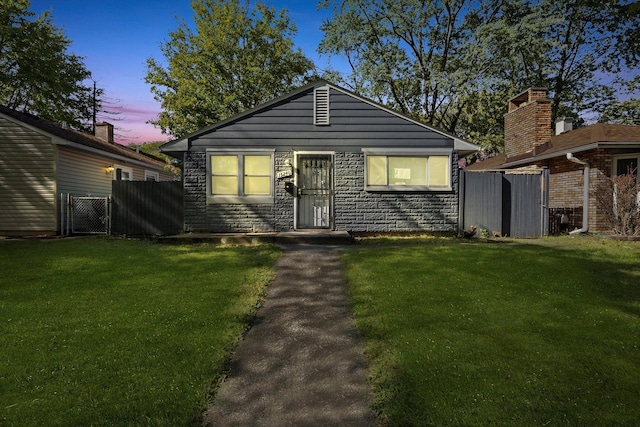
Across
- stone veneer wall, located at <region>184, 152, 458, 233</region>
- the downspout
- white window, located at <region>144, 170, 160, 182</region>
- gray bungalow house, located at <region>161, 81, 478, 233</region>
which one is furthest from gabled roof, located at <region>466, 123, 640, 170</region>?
white window, located at <region>144, 170, 160, 182</region>

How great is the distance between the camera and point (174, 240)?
10734 millimetres

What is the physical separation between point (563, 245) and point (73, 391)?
38.3 ft

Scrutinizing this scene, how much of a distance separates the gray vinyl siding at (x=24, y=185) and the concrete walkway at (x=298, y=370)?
1278 centimetres

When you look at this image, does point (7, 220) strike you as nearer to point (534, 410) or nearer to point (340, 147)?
point (340, 147)

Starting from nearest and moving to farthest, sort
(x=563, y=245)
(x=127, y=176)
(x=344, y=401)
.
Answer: (x=344, y=401) → (x=563, y=245) → (x=127, y=176)

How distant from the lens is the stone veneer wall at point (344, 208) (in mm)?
11961

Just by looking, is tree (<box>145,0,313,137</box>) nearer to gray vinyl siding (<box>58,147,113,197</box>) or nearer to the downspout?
gray vinyl siding (<box>58,147,113,197</box>)

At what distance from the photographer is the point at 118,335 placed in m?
4.14

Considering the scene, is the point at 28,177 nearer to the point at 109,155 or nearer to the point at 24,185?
the point at 24,185

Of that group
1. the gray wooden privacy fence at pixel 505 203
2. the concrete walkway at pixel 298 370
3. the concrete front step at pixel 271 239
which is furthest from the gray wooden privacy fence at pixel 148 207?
the gray wooden privacy fence at pixel 505 203

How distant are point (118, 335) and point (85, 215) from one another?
1285 centimetres

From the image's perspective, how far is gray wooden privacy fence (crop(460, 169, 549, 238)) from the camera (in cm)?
1202

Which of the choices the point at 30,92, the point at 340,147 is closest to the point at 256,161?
the point at 340,147

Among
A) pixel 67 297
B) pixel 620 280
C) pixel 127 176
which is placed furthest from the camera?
pixel 127 176
